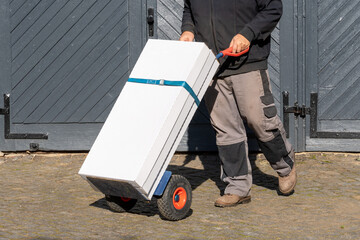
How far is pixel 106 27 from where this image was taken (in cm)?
787

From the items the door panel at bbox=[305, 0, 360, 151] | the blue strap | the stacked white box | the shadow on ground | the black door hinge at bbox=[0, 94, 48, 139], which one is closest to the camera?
the stacked white box

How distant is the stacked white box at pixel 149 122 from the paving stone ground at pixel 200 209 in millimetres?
330

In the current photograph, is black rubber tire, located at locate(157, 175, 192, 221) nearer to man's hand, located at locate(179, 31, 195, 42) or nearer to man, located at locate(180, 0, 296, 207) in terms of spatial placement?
man, located at locate(180, 0, 296, 207)

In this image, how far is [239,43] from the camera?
5492 mm

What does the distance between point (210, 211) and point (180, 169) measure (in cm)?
166

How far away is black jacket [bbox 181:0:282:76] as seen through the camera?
568cm

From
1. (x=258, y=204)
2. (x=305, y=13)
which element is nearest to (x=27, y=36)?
(x=305, y=13)

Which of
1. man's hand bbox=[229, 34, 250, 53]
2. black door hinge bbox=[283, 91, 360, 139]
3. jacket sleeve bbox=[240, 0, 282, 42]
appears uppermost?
jacket sleeve bbox=[240, 0, 282, 42]

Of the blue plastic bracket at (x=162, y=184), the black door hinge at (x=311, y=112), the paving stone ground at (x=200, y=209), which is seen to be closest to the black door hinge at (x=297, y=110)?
the black door hinge at (x=311, y=112)

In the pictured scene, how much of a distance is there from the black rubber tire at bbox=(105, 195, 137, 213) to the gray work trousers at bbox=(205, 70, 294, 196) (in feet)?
2.59

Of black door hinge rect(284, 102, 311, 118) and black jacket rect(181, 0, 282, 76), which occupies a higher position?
black jacket rect(181, 0, 282, 76)

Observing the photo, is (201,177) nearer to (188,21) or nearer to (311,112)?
(311,112)

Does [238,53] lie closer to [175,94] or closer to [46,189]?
[175,94]

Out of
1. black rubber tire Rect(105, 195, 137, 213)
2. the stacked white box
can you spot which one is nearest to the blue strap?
the stacked white box
